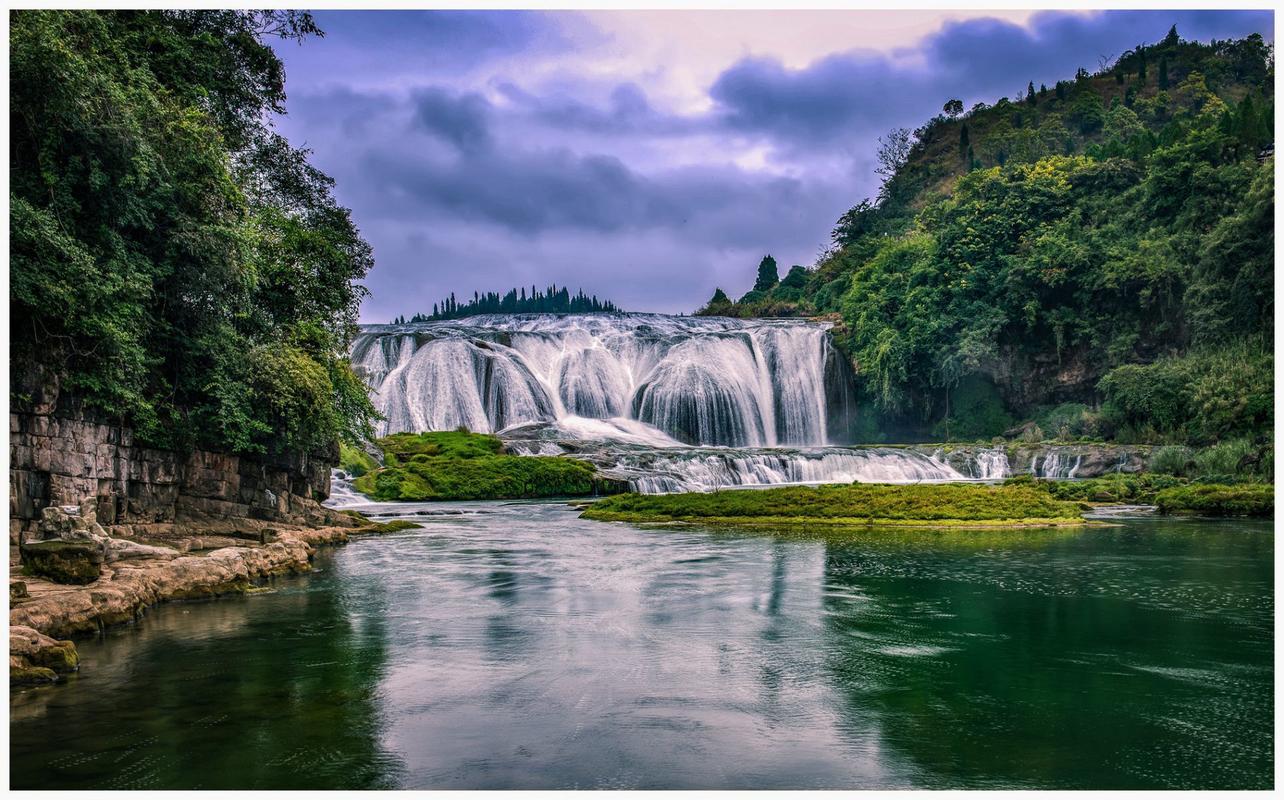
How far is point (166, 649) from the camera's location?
8492 millimetres

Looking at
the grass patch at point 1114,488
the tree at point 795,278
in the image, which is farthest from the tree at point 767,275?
the grass patch at point 1114,488

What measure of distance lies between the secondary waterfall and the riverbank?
24381mm

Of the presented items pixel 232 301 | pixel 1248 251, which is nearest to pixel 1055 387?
pixel 1248 251

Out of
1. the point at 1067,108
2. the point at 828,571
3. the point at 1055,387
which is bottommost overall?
the point at 828,571

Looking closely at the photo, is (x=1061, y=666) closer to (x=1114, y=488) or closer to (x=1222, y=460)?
(x=1114, y=488)

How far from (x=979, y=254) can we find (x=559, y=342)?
879 inches

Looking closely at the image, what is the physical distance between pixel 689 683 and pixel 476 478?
23.5m

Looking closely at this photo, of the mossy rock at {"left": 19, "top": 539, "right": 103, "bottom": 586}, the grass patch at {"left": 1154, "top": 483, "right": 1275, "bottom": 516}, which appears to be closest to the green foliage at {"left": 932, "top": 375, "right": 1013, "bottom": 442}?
the grass patch at {"left": 1154, "top": 483, "right": 1275, "bottom": 516}

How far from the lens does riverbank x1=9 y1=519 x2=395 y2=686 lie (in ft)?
24.4

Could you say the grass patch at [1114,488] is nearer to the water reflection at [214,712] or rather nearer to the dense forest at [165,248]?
the dense forest at [165,248]

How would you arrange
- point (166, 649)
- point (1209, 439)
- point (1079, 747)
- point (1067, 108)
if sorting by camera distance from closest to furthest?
point (1079, 747) < point (166, 649) < point (1209, 439) < point (1067, 108)

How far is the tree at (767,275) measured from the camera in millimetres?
86375

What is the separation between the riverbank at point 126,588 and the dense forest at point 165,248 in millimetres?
2112

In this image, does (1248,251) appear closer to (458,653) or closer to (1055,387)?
(1055,387)
